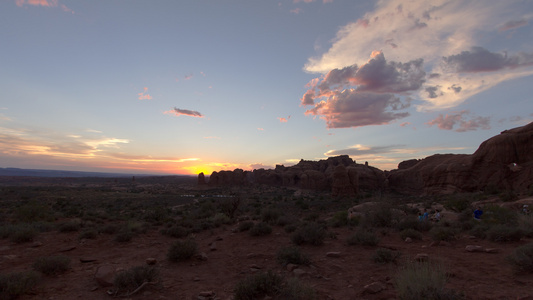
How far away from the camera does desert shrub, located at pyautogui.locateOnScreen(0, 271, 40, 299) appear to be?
508cm

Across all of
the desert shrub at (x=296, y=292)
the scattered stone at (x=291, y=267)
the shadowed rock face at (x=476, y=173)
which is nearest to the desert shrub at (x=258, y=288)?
the desert shrub at (x=296, y=292)

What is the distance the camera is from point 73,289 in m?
5.92

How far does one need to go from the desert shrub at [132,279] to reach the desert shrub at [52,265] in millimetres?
2296

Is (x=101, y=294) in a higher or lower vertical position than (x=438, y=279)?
lower

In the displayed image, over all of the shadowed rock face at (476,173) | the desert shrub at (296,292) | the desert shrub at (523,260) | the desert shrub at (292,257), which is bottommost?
the desert shrub at (292,257)

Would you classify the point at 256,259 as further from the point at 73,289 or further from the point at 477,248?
the point at 477,248

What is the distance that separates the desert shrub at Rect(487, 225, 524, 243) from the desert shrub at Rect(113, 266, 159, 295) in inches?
437

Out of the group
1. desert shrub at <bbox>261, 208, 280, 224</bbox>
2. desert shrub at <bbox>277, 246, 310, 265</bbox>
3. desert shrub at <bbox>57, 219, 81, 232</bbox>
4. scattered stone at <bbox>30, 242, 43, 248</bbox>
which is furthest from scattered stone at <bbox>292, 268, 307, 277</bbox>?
desert shrub at <bbox>57, 219, 81, 232</bbox>

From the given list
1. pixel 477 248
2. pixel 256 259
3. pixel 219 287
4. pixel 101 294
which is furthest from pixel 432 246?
pixel 101 294

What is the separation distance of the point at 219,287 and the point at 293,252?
237 cm

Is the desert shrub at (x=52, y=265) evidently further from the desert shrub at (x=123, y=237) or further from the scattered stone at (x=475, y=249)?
the scattered stone at (x=475, y=249)

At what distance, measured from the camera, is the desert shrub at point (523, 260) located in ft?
18.2

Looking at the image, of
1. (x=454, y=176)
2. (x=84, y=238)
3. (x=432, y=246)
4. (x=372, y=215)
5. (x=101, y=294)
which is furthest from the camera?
(x=454, y=176)

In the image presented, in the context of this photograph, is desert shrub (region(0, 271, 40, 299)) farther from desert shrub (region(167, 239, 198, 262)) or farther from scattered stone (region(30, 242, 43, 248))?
scattered stone (region(30, 242, 43, 248))
